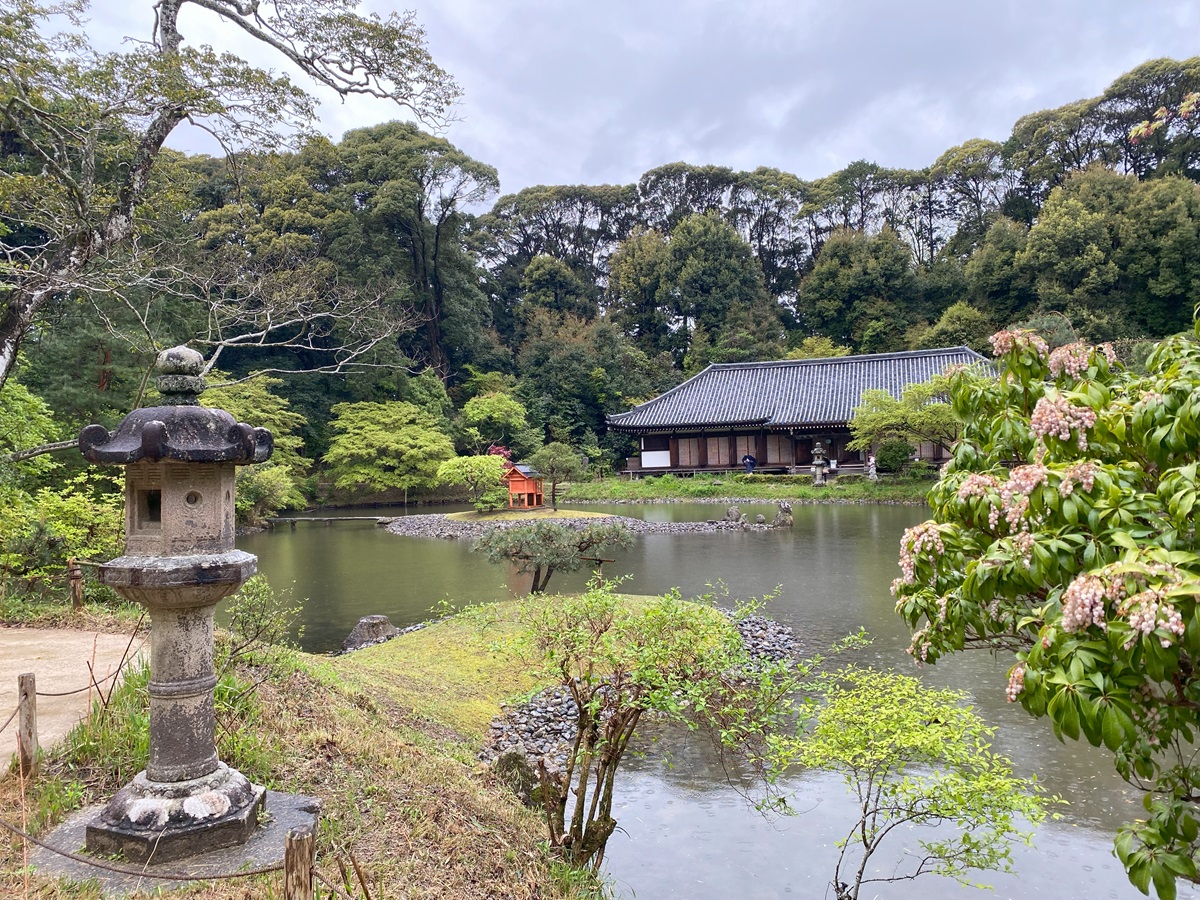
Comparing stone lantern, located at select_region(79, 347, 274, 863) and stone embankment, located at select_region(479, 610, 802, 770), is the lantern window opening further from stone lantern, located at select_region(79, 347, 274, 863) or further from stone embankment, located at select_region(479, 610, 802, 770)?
stone embankment, located at select_region(479, 610, 802, 770)

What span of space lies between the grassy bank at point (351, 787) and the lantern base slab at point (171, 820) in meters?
0.24

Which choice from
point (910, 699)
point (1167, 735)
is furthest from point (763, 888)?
point (1167, 735)

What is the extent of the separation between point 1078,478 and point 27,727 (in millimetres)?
4440

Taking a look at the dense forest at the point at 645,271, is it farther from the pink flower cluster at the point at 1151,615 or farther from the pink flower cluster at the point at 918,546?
the pink flower cluster at the point at 1151,615

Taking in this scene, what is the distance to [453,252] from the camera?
3403 cm

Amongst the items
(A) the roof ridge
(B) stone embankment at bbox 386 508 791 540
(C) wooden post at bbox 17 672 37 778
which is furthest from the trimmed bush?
(C) wooden post at bbox 17 672 37 778

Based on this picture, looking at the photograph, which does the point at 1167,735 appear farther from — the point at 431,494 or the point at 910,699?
the point at 431,494

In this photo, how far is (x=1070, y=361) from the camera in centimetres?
292

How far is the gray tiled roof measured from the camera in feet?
Answer: 92.2

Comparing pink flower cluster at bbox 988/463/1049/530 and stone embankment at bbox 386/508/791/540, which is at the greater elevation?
pink flower cluster at bbox 988/463/1049/530

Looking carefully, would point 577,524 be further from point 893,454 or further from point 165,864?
point 165,864

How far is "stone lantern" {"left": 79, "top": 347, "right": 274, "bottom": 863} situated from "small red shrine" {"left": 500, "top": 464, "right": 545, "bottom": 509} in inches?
734

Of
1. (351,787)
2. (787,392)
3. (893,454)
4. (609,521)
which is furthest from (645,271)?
(351,787)

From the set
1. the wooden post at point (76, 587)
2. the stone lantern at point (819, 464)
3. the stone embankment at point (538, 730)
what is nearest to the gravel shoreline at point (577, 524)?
the stone lantern at point (819, 464)
